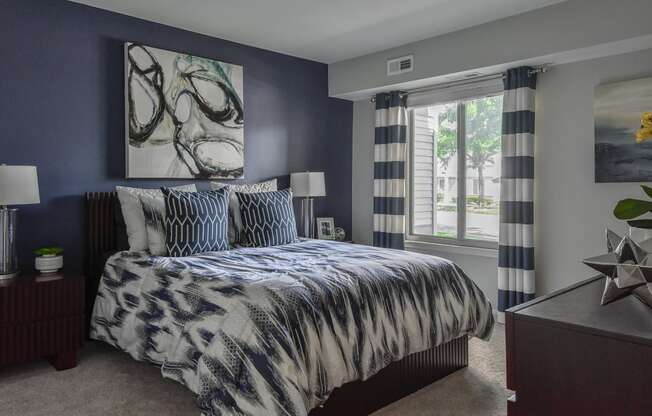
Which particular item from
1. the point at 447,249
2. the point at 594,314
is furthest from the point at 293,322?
the point at 447,249

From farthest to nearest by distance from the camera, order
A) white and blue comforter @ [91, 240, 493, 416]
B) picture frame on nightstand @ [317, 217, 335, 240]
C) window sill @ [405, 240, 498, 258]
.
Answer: picture frame on nightstand @ [317, 217, 335, 240]
window sill @ [405, 240, 498, 258]
white and blue comforter @ [91, 240, 493, 416]

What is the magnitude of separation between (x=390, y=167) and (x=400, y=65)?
1.01 m

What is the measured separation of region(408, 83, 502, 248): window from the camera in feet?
14.0

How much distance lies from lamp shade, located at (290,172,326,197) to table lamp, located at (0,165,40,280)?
2.25 m

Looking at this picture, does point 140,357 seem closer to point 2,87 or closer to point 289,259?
point 289,259

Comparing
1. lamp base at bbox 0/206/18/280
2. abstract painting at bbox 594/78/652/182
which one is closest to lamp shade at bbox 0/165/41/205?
lamp base at bbox 0/206/18/280

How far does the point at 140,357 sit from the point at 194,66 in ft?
8.01

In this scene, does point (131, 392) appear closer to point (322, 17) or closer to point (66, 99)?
point (66, 99)

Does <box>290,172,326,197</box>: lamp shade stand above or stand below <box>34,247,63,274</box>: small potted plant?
above

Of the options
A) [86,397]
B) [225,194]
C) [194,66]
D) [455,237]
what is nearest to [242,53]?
[194,66]

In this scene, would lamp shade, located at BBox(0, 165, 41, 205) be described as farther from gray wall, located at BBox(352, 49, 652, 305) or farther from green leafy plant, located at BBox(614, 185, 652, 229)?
gray wall, located at BBox(352, 49, 652, 305)

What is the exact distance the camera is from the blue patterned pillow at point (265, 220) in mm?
3645

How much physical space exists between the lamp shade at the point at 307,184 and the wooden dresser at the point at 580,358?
3568 millimetres

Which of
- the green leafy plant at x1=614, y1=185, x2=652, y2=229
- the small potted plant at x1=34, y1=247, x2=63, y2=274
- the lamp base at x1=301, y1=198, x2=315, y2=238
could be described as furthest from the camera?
the lamp base at x1=301, y1=198, x2=315, y2=238
